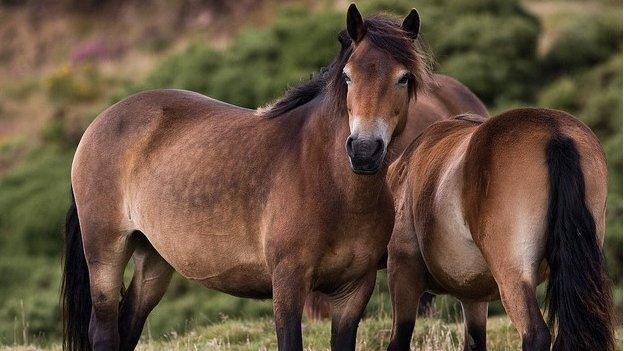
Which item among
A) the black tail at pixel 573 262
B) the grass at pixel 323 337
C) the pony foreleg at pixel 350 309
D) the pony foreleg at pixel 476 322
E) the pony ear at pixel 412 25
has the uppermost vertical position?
the pony ear at pixel 412 25

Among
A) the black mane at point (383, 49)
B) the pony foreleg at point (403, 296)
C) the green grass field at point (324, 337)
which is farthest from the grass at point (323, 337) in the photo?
the black mane at point (383, 49)

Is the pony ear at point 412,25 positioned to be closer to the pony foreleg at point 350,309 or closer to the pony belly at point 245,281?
the pony foreleg at point 350,309

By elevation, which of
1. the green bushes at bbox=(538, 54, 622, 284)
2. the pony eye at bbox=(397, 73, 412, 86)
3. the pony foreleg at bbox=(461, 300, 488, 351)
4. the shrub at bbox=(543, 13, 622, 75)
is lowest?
the green bushes at bbox=(538, 54, 622, 284)

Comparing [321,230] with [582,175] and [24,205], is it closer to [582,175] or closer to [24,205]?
[582,175]

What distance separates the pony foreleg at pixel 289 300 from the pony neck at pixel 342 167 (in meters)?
0.40

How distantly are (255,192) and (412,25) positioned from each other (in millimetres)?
1065

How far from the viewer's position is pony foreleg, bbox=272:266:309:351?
4707mm

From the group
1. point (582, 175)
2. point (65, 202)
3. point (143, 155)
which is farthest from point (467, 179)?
point (65, 202)

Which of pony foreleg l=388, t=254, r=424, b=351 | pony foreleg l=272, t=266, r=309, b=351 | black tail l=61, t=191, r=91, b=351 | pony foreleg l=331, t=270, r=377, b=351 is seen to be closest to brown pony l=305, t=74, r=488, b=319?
pony foreleg l=388, t=254, r=424, b=351

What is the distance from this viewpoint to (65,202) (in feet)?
50.2

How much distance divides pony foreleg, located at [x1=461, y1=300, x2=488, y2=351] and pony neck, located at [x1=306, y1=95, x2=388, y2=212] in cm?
134

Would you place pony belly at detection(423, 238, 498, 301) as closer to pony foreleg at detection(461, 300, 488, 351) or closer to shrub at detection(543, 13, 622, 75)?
pony foreleg at detection(461, 300, 488, 351)

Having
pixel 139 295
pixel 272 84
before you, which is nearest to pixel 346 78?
pixel 139 295

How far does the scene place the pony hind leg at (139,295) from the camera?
5961 millimetres
